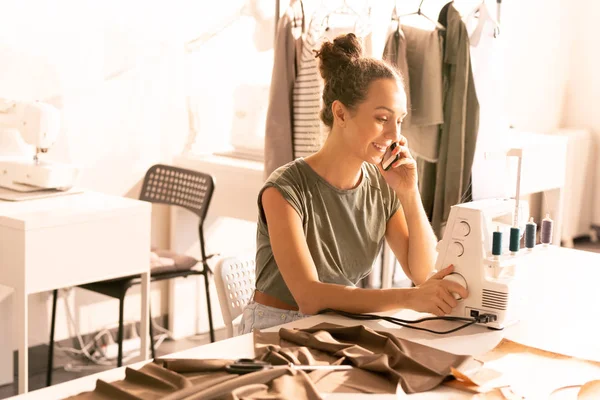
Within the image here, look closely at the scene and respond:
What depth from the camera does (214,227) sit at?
400 centimetres

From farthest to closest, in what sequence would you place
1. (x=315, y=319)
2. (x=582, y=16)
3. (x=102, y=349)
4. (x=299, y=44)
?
(x=582, y=16)
(x=102, y=349)
(x=299, y=44)
(x=315, y=319)

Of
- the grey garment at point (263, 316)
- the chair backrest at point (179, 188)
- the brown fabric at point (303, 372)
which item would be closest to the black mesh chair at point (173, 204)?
the chair backrest at point (179, 188)

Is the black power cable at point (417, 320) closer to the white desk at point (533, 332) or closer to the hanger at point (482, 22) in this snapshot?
the white desk at point (533, 332)

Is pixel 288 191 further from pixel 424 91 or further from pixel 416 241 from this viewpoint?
pixel 424 91

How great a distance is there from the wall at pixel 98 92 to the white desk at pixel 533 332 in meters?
1.93

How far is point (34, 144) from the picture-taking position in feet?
9.22

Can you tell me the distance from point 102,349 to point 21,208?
105 centimetres

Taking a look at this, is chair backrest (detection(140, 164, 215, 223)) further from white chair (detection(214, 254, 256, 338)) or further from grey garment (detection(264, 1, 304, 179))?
white chair (detection(214, 254, 256, 338))

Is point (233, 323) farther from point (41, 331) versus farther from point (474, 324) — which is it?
point (41, 331)

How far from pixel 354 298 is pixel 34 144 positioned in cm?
146

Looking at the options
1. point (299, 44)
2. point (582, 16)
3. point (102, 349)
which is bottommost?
point (102, 349)

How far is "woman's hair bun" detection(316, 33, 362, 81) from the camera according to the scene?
202 cm

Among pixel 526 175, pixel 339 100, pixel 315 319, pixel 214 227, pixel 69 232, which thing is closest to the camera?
pixel 315 319

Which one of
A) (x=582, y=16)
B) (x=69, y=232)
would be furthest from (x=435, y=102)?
(x=582, y=16)
